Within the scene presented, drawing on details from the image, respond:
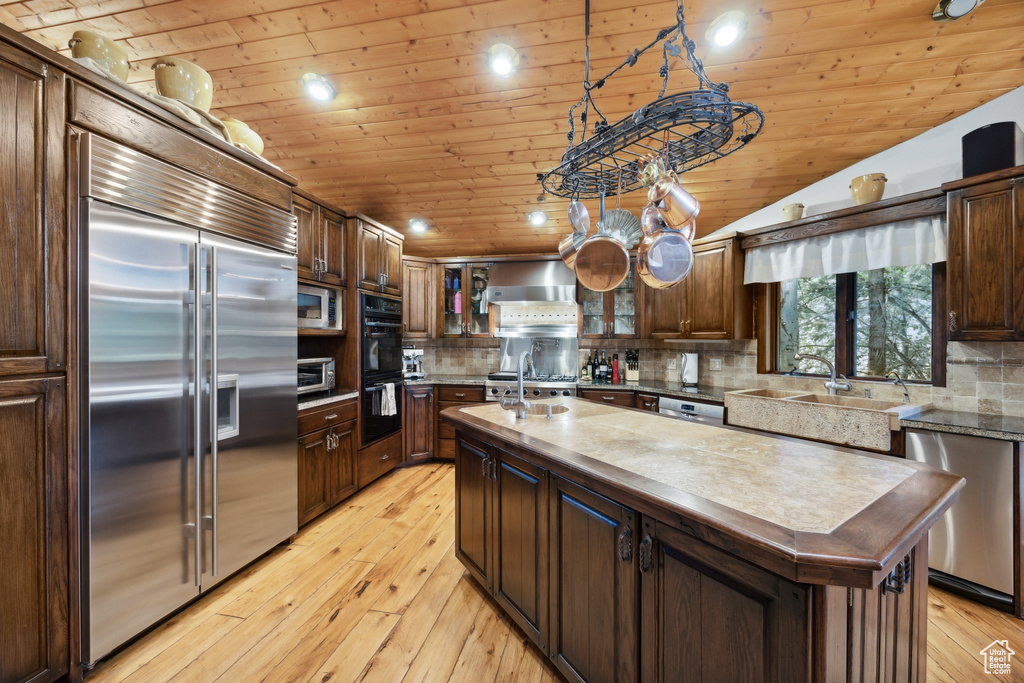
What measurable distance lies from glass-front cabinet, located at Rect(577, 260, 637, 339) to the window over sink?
1358 millimetres

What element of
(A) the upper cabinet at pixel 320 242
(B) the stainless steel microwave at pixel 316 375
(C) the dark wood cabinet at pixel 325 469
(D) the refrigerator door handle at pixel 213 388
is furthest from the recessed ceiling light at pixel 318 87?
(C) the dark wood cabinet at pixel 325 469

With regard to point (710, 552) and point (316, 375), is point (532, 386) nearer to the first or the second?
point (316, 375)

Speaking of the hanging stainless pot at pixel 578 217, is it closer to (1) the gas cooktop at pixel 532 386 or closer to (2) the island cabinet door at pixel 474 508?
(2) the island cabinet door at pixel 474 508

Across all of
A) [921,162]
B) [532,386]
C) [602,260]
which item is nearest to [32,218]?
[602,260]

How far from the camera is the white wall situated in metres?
2.50

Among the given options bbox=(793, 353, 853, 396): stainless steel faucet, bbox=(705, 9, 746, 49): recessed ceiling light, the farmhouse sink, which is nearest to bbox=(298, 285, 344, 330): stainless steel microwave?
bbox=(705, 9, 746, 49): recessed ceiling light

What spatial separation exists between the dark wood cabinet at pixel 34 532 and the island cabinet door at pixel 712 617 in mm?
2069

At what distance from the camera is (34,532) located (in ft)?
4.75

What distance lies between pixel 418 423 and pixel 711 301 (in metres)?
3.16

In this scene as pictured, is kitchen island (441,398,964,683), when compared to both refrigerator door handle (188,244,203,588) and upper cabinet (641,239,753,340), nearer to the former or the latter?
refrigerator door handle (188,244,203,588)

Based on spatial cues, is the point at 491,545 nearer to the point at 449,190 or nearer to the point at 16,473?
the point at 16,473

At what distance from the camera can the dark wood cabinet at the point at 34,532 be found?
1.39 m

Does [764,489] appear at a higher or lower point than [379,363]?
lower

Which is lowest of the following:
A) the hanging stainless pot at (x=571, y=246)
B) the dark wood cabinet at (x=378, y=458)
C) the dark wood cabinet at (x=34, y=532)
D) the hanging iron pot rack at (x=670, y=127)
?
the dark wood cabinet at (x=378, y=458)
